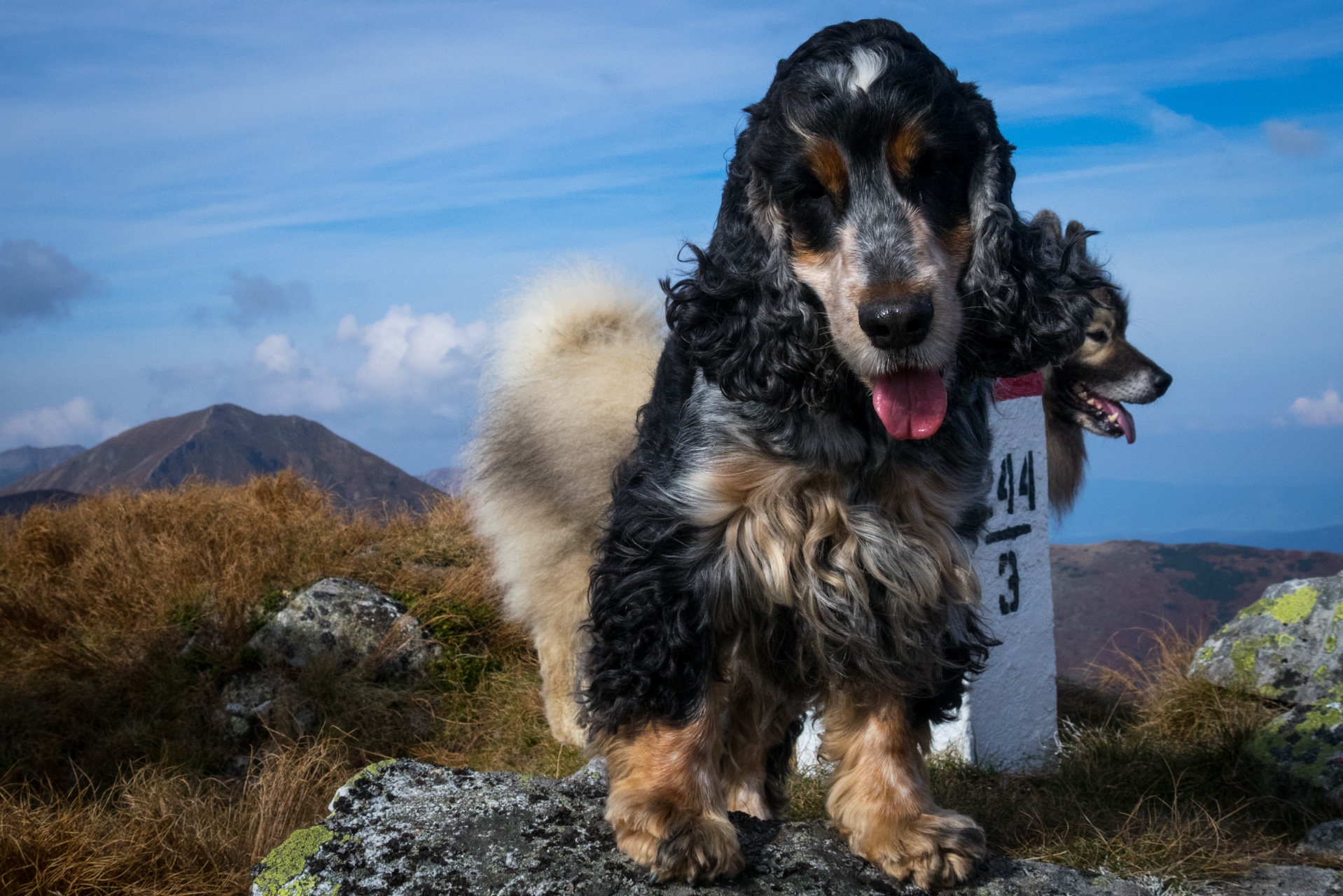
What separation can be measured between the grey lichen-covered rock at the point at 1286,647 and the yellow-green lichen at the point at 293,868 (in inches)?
215

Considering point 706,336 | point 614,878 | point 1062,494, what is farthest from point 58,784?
point 1062,494

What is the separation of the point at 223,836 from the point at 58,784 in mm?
2214

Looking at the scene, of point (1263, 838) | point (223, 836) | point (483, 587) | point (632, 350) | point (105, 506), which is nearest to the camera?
point (223, 836)

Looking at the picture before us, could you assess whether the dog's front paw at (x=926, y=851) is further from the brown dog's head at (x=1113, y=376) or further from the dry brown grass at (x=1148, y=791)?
the brown dog's head at (x=1113, y=376)

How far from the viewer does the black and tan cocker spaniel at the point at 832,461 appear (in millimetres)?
2268

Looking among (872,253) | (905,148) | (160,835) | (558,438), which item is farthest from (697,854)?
(558,438)

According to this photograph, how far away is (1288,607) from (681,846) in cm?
534

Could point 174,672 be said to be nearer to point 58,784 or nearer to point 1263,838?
point 58,784

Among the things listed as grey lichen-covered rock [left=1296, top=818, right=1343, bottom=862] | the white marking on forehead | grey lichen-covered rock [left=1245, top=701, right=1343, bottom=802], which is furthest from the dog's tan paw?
grey lichen-covered rock [left=1245, top=701, right=1343, bottom=802]

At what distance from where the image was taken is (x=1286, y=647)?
233 inches

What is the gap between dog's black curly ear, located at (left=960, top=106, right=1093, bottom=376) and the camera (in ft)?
8.08

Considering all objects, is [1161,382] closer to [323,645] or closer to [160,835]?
[323,645]

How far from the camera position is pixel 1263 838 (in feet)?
13.7

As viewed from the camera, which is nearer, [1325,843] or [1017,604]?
[1325,843]
